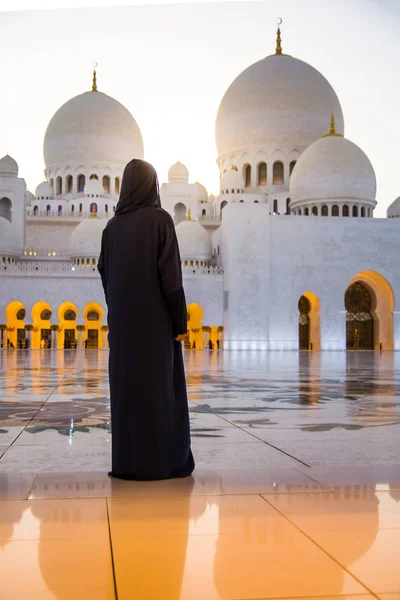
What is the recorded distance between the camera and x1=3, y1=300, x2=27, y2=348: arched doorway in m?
26.5

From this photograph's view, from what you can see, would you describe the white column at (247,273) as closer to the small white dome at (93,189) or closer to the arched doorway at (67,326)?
the arched doorway at (67,326)

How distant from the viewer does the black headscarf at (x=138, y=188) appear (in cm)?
304

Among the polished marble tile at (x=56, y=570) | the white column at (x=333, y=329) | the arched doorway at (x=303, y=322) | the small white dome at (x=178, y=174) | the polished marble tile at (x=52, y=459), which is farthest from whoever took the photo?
the small white dome at (x=178, y=174)

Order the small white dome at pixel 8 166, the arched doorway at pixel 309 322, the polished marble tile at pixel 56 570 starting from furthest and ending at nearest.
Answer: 1. the small white dome at pixel 8 166
2. the arched doorway at pixel 309 322
3. the polished marble tile at pixel 56 570

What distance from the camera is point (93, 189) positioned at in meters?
32.5

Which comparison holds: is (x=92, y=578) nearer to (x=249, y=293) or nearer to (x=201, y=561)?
(x=201, y=561)

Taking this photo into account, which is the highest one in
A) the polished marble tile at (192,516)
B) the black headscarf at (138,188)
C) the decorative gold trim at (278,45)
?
the decorative gold trim at (278,45)

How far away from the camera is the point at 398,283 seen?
26781 millimetres

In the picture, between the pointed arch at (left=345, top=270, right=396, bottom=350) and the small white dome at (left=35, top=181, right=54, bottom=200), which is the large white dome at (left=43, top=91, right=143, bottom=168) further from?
the pointed arch at (left=345, top=270, right=396, bottom=350)

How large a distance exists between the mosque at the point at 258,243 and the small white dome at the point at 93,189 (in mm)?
59

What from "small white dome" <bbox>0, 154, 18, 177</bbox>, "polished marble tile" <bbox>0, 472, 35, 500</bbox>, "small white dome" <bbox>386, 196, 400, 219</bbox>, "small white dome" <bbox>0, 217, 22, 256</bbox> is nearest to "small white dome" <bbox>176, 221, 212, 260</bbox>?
"small white dome" <bbox>0, 217, 22, 256</bbox>

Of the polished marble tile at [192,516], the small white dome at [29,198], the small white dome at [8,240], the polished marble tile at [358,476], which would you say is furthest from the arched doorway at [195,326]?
the polished marble tile at [192,516]

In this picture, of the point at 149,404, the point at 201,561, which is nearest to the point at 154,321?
the point at 149,404

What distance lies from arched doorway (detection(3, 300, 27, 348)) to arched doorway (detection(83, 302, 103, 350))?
2.41 metres
